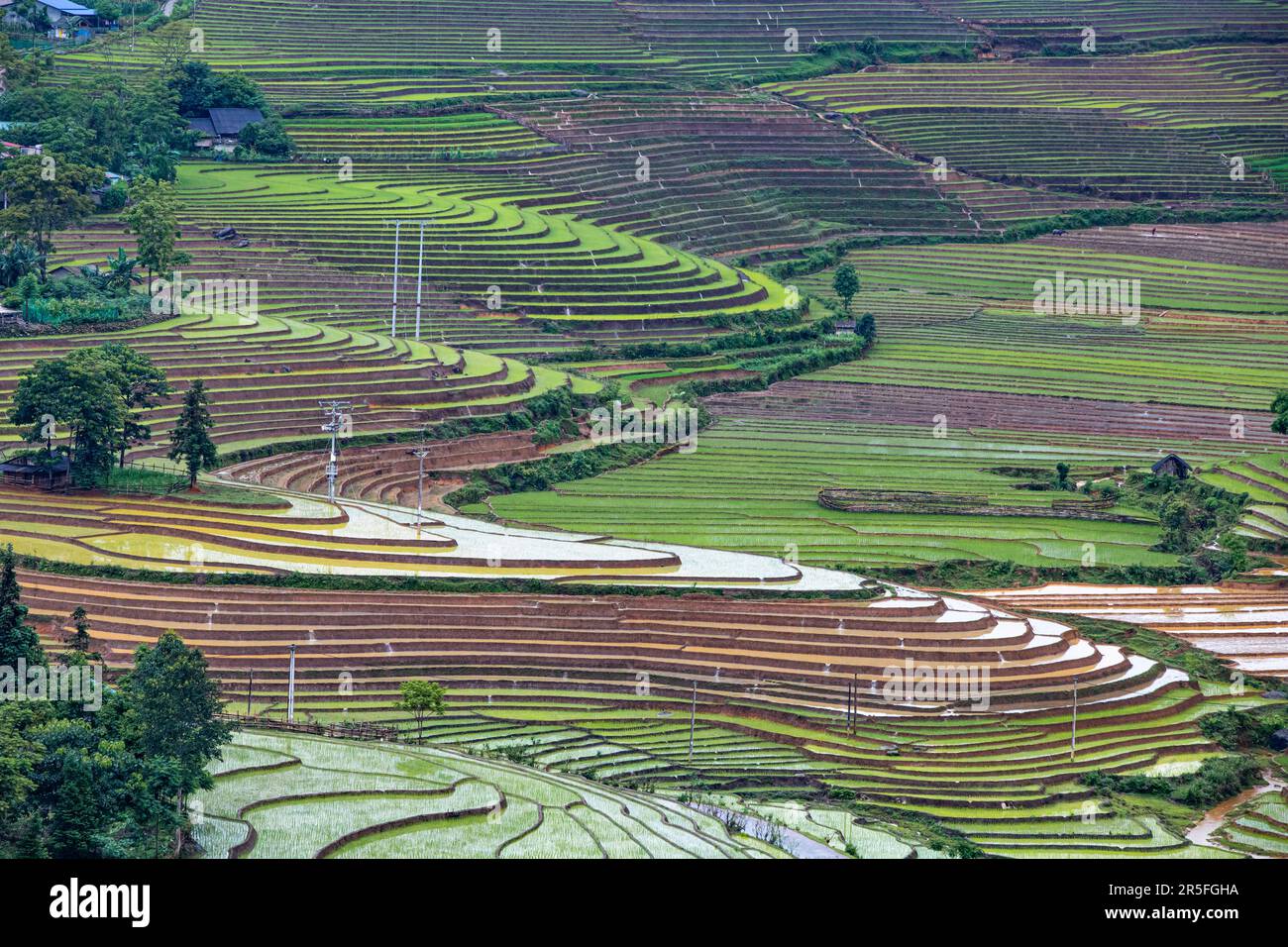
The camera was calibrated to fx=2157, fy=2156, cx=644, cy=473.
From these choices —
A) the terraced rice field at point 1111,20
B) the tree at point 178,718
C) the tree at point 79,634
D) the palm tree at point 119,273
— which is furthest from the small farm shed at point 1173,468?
the terraced rice field at point 1111,20

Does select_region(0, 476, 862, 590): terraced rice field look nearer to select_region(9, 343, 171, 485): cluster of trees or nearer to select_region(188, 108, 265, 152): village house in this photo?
select_region(9, 343, 171, 485): cluster of trees

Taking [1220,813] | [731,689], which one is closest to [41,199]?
[731,689]

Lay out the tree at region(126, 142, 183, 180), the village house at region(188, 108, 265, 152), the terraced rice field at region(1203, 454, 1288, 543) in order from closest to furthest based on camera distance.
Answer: the terraced rice field at region(1203, 454, 1288, 543) → the tree at region(126, 142, 183, 180) → the village house at region(188, 108, 265, 152)

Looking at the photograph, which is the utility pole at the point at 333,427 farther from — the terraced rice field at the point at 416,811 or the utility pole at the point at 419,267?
the terraced rice field at the point at 416,811

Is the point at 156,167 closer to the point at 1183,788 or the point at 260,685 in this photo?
the point at 260,685

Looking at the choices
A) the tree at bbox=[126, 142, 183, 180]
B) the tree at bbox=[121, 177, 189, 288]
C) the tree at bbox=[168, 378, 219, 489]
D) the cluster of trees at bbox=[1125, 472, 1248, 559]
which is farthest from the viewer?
the tree at bbox=[126, 142, 183, 180]

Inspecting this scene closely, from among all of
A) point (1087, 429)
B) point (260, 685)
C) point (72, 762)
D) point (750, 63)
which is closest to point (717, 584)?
point (260, 685)

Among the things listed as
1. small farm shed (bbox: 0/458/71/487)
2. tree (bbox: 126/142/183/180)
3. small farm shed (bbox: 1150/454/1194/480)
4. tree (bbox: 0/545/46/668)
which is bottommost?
small farm shed (bbox: 1150/454/1194/480)

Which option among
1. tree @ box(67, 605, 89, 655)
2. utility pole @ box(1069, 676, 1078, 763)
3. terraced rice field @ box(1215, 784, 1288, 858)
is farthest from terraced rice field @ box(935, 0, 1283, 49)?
tree @ box(67, 605, 89, 655)
